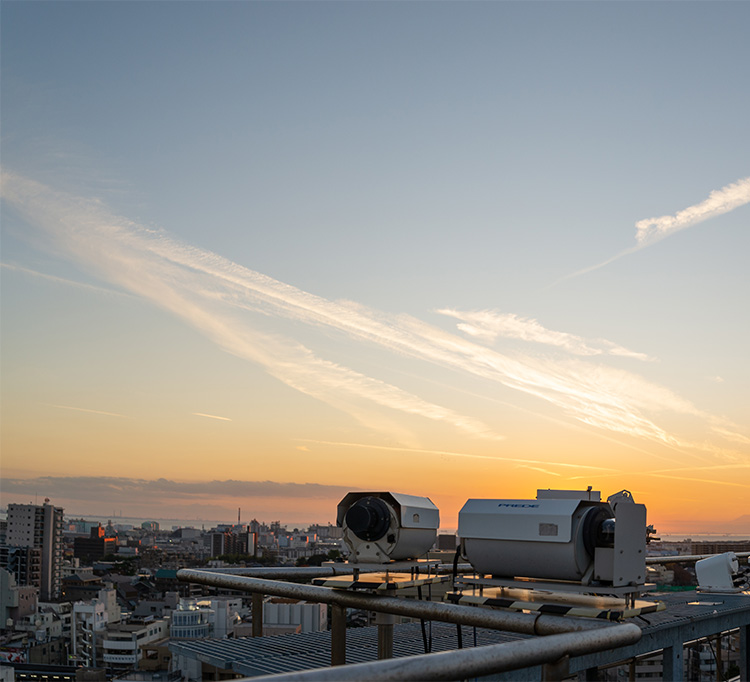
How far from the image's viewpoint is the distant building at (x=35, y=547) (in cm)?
15462

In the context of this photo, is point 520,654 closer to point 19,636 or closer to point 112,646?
point 112,646

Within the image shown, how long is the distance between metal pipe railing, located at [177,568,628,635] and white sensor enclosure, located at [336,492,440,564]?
56 cm

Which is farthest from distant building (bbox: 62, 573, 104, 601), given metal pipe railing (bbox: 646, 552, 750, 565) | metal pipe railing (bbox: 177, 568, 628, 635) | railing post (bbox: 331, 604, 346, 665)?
railing post (bbox: 331, 604, 346, 665)

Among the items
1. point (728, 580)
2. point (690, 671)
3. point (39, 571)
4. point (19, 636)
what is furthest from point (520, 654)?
point (39, 571)

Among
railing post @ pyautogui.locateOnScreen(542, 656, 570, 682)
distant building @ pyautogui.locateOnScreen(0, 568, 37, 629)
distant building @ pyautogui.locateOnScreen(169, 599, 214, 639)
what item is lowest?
distant building @ pyautogui.locateOnScreen(0, 568, 37, 629)

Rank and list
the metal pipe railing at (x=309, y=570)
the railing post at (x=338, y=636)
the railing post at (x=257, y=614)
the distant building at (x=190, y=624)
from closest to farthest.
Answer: the railing post at (x=338, y=636), the metal pipe railing at (x=309, y=570), the railing post at (x=257, y=614), the distant building at (x=190, y=624)

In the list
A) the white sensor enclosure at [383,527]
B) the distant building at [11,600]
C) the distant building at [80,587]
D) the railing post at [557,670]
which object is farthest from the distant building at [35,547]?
the railing post at [557,670]

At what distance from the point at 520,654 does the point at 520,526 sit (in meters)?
2.40

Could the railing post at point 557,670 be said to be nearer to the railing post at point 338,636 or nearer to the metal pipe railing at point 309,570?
the railing post at point 338,636

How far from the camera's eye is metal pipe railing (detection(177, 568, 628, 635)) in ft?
9.30

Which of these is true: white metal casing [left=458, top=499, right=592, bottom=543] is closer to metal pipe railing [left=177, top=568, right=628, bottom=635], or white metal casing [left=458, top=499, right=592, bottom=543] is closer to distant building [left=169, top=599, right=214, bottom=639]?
metal pipe railing [left=177, top=568, right=628, bottom=635]

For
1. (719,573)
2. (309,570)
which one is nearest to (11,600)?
(719,573)

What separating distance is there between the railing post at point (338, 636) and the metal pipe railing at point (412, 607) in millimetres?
109

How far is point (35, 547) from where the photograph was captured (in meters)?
162
